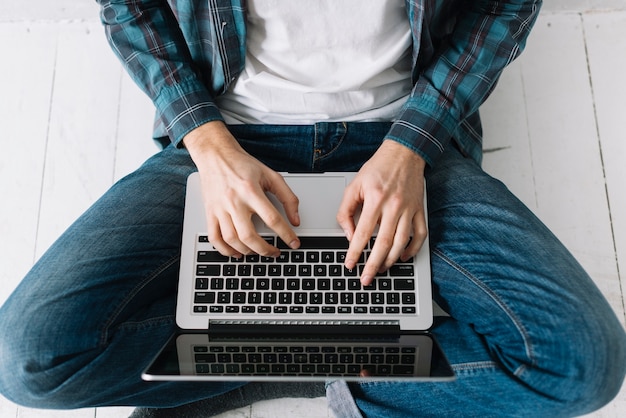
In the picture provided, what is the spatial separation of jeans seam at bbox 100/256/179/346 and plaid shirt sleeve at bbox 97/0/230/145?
0.23 meters

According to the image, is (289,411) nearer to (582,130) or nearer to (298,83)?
(298,83)

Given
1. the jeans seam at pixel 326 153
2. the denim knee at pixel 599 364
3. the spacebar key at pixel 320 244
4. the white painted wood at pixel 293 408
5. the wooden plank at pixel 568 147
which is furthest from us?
the wooden plank at pixel 568 147

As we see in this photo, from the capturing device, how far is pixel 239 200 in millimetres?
1015

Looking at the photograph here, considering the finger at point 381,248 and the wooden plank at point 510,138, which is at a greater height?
the wooden plank at point 510,138

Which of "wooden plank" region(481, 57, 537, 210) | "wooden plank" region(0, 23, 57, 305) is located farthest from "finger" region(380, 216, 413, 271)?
"wooden plank" region(0, 23, 57, 305)

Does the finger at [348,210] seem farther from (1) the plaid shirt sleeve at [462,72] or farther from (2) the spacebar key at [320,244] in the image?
(1) the plaid shirt sleeve at [462,72]

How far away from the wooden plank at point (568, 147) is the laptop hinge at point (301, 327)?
62 centimetres

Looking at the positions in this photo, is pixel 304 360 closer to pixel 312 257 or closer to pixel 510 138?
pixel 312 257

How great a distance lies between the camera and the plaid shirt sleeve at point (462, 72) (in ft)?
3.57

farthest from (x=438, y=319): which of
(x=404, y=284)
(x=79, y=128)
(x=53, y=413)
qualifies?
(x=79, y=128)

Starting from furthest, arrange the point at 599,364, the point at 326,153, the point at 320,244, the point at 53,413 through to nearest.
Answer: the point at 53,413, the point at 326,153, the point at 320,244, the point at 599,364

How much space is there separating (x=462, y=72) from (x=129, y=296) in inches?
27.0

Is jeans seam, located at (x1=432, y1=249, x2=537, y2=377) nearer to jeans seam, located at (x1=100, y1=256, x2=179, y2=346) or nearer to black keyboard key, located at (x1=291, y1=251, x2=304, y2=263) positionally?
black keyboard key, located at (x1=291, y1=251, x2=304, y2=263)

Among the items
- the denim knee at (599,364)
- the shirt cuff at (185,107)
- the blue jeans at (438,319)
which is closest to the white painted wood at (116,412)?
the blue jeans at (438,319)
